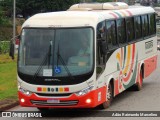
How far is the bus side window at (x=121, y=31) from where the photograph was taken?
18.5 m

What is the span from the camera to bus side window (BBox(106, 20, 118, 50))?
55.9 feet

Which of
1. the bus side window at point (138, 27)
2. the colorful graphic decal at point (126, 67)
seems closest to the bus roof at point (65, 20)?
the colorful graphic decal at point (126, 67)

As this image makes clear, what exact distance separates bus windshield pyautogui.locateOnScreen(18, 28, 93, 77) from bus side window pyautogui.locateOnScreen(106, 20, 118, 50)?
1761 millimetres

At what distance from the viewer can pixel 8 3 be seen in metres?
113

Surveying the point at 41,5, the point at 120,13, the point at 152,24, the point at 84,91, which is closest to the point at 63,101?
the point at 84,91

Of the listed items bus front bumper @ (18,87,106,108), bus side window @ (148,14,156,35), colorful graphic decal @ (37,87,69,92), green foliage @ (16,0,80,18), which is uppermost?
bus side window @ (148,14,156,35)

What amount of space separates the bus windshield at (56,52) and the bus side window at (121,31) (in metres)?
3.28

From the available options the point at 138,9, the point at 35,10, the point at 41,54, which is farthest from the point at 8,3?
the point at 41,54

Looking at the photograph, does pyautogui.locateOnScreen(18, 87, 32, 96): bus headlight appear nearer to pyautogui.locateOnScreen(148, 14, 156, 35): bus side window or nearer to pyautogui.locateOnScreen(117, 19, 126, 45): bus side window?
pyautogui.locateOnScreen(117, 19, 126, 45): bus side window

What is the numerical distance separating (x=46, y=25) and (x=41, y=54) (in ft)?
2.59

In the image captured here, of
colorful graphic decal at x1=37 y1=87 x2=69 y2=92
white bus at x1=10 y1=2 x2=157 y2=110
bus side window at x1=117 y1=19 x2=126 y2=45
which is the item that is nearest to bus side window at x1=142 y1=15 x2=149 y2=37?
bus side window at x1=117 y1=19 x2=126 y2=45

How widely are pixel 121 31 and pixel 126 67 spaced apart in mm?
1211

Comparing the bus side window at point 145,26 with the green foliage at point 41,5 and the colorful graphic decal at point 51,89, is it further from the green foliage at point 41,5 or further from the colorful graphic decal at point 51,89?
the green foliage at point 41,5

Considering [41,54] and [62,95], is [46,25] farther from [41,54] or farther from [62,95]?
[62,95]
